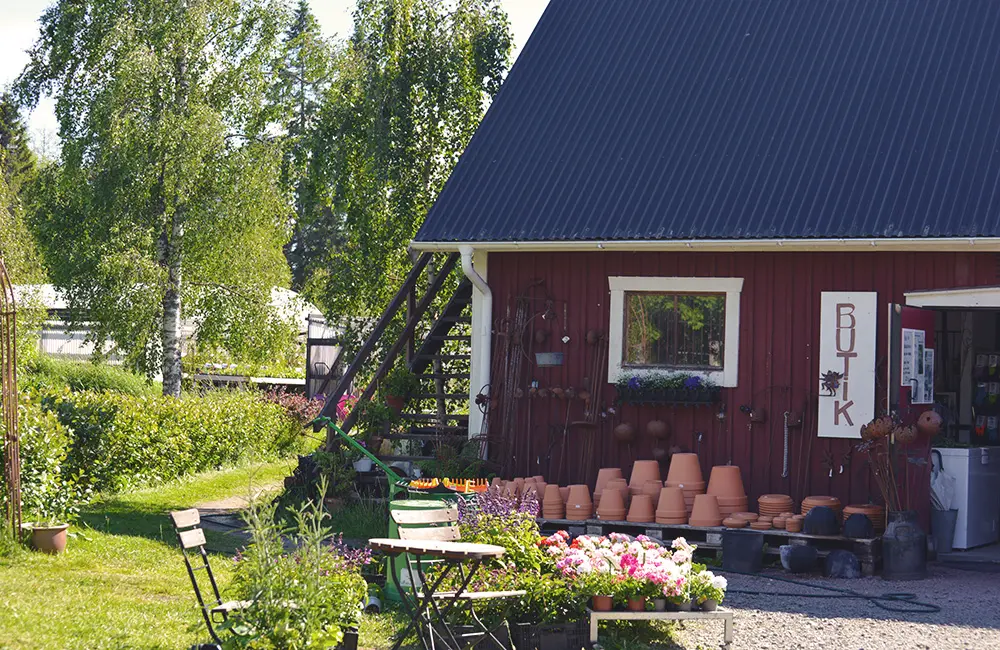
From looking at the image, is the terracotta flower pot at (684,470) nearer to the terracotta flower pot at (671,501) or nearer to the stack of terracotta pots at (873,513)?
the terracotta flower pot at (671,501)

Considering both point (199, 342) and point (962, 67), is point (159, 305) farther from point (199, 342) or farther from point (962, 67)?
point (962, 67)

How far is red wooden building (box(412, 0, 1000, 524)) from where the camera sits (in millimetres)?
12422

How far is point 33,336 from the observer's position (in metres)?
26.2

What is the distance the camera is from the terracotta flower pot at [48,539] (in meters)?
10.9

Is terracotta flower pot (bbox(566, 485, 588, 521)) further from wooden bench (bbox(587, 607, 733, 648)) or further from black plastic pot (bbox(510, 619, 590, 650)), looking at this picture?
black plastic pot (bbox(510, 619, 590, 650))

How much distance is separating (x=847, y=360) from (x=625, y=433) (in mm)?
2337

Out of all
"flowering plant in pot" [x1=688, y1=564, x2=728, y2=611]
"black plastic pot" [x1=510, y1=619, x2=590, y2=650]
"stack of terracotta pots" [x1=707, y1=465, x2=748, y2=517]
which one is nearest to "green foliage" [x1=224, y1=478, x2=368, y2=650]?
"black plastic pot" [x1=510, y1=619, x2=590, y2=650]

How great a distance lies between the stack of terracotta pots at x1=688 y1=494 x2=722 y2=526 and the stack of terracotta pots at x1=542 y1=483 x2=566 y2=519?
1242 mm

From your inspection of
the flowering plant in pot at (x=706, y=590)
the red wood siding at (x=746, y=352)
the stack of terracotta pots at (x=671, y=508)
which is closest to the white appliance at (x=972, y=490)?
the red wood siding at (x=746, y=352)

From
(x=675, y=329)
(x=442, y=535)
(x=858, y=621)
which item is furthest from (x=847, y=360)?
(x=442, y=535)

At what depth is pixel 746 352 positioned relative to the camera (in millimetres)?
13062

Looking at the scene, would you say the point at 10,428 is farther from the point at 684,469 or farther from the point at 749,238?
the point at 749,238

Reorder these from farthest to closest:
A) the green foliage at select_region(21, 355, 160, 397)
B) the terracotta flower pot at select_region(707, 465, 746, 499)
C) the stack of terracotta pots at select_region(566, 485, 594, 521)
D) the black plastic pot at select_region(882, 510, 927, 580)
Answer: the green foliage at select_region(21, 355, 160, 397) → the stack of terracotta pots at select_region(566, 485, 594, 521) → the terracotta flower pot at select_region(707, 465, 746, 499) → the black plastic pot at select_region(882, 510, 927, 580)

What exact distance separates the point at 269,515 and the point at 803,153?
7.76 meters
